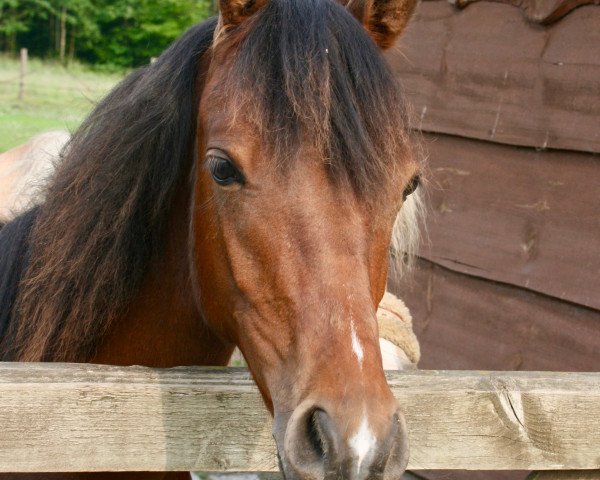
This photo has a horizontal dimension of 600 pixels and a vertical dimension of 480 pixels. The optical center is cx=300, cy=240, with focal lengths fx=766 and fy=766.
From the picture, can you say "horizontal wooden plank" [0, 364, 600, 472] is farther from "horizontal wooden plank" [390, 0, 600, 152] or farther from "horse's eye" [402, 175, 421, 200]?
"horizontal wooden plank" [390, 0, 600, 152]

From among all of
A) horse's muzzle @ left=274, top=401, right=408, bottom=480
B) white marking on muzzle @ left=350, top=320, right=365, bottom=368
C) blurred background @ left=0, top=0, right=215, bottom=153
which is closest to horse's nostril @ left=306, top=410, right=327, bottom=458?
horse's muzzle @ left=274, top=401, right=408, bottom=480

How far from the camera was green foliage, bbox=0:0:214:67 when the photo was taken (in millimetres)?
32844

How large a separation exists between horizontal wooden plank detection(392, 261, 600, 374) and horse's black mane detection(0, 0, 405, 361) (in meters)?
1.86

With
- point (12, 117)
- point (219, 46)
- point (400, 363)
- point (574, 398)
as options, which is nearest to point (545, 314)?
point (400, 363)

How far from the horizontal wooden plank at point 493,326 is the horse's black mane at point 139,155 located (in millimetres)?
1859

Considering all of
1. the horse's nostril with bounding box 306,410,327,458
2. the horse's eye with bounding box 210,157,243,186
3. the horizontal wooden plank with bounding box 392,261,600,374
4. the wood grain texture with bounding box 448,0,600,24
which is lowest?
the horizontal wooden plank with bounding box 392,261,600,374

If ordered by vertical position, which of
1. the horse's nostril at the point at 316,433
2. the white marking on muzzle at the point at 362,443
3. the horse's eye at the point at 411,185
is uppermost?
the horse's eye at the point at 411,185

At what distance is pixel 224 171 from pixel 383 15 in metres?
0.71

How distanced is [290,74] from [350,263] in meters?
0.45

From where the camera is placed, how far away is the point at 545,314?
11.2ft

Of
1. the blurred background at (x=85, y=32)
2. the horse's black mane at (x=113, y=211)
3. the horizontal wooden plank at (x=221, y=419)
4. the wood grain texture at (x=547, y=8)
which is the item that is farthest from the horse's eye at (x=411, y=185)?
the blurred background at (x=85, y=32)

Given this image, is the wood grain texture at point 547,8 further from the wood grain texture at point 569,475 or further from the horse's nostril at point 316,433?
the horse's nostril at point 316,433

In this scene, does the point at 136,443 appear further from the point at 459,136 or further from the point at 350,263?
the point at 459,136

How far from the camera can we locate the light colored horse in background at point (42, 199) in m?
2.52
